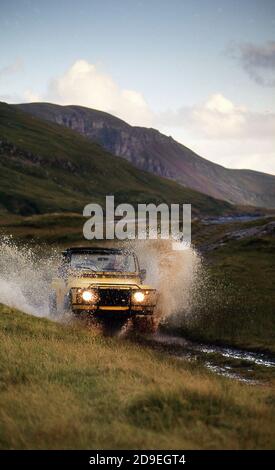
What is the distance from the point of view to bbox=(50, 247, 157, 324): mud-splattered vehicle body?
18.4m

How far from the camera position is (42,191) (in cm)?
15475

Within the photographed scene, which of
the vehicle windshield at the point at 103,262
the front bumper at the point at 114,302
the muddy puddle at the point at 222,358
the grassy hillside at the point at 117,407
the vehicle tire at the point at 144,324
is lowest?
the muddy puddle at the point at 222,358

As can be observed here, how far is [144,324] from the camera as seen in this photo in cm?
1995

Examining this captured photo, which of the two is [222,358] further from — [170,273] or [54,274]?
[170,273]

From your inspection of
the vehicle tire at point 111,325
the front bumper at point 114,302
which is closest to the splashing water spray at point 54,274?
the vehicle tire at point 111,325

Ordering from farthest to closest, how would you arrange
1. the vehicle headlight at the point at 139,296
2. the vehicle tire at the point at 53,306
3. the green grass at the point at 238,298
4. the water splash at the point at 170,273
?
the water splash at the point at 170,273, the green grass at the point at 238,298, the vehicle tire at the point at 53,306, the vehicle headlight at the point at 139,296

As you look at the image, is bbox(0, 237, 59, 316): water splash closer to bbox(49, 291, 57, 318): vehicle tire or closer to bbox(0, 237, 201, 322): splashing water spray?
bbox(0, 237, 201, 322): splashing water spray

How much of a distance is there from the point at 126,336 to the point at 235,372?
4649 millimetres

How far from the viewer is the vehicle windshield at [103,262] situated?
2117 cm

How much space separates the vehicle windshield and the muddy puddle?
2.88 m

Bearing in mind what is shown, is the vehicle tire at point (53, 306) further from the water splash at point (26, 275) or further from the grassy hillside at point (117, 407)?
the grassy hillside at point (117, 407)

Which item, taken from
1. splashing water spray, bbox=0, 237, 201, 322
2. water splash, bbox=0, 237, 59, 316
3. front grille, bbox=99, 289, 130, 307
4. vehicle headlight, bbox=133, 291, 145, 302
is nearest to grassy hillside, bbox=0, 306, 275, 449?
front grille, bbox=99, 289, 130, 307

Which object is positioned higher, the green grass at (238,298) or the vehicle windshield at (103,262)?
the vehicle windshield at (103,262)
